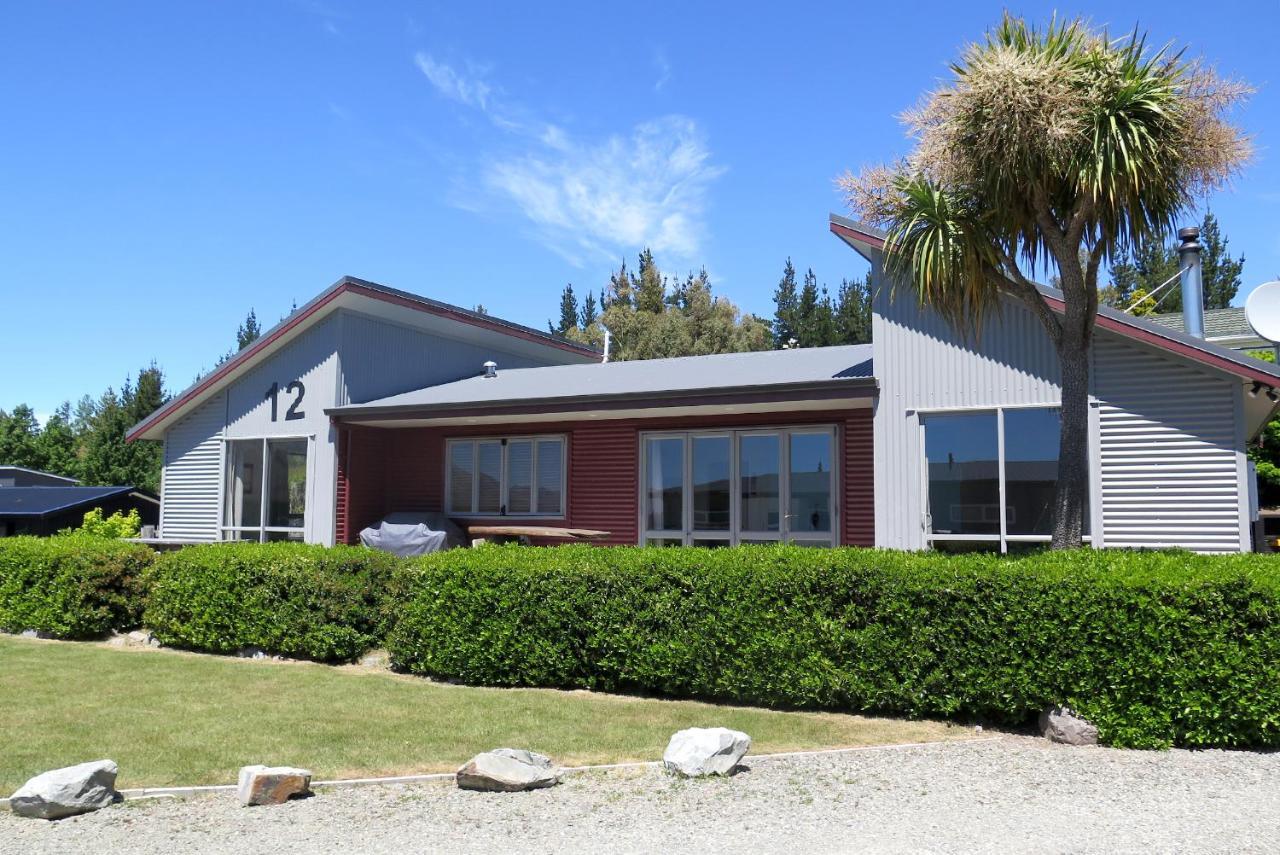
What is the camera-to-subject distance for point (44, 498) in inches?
935

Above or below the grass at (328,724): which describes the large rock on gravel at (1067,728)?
above

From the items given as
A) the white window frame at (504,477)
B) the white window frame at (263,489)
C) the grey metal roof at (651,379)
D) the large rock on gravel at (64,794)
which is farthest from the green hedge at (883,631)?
the white window frame at (263,489)

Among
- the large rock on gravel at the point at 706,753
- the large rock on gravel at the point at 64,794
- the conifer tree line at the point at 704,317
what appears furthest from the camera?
the conifer tree line at the point at 704,317

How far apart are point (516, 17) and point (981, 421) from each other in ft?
27.1

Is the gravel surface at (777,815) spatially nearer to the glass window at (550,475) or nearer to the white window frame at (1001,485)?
the white window frame at (1001,485)

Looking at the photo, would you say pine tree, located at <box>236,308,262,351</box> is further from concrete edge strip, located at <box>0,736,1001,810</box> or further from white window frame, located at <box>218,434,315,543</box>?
concrete edge strip, located at <box>0,736,1001,810</box>

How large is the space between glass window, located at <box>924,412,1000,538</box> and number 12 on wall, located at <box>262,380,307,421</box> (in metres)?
9.90

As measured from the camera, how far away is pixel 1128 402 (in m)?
10.8

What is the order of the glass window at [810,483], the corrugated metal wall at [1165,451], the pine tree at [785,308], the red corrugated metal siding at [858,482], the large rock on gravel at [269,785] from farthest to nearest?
the pine tree at [785,308] → the glass window at [810,483] → the red corrugated metal siding at [858,482] → the corrugated metal wall at [1165,451] → the large rock on gravel at [269,785]

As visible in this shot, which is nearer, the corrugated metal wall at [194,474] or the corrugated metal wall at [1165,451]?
the corrugated metal wall at [1165,451]

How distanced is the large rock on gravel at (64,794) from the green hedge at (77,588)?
782cm

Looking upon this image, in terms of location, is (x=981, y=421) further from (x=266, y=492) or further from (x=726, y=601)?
(x=266, y=492)

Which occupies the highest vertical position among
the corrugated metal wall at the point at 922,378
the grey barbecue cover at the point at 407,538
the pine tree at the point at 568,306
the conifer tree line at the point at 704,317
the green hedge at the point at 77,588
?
the pine tree at the point at 568,306

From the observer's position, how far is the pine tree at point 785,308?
179 feet
